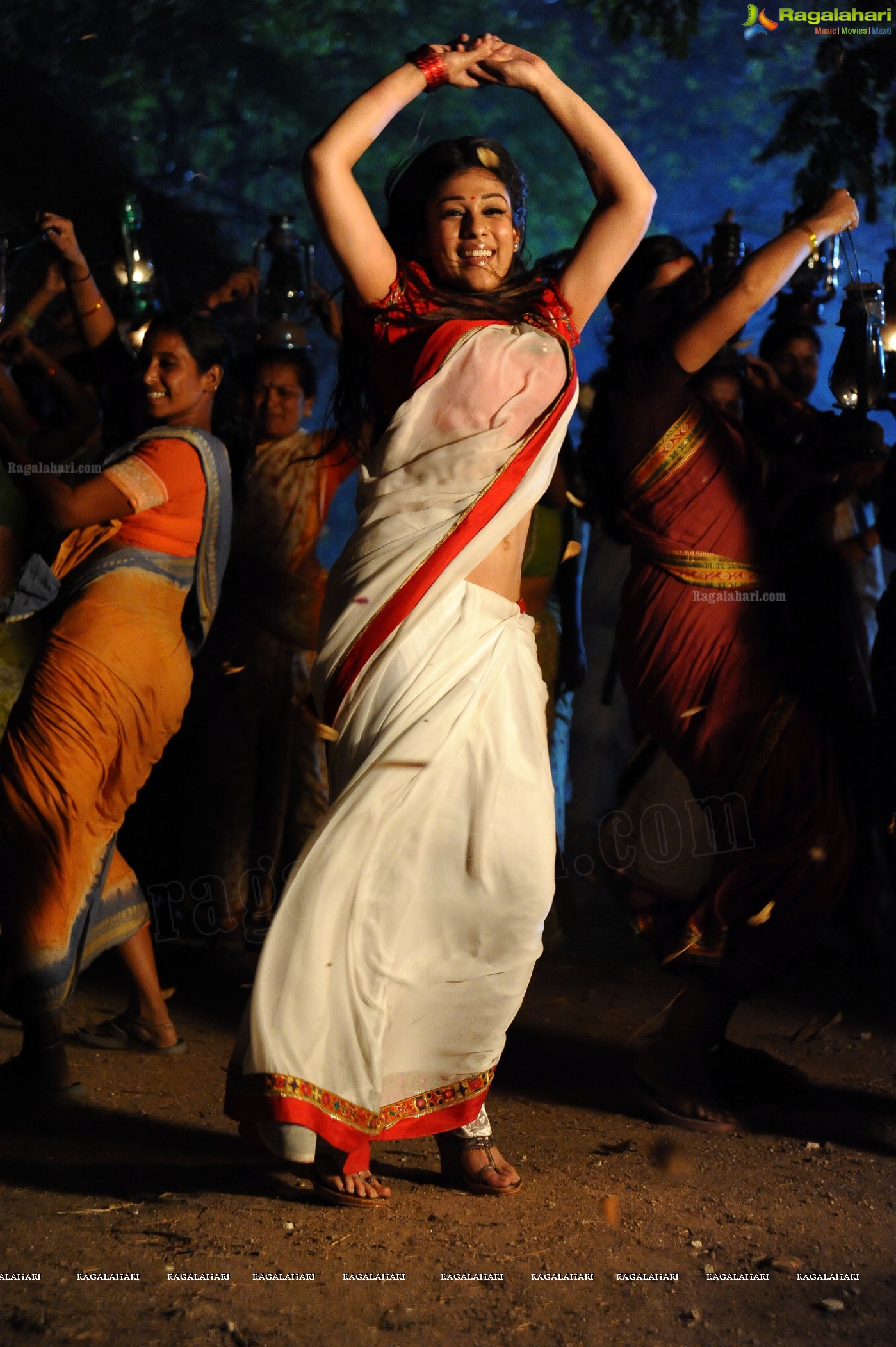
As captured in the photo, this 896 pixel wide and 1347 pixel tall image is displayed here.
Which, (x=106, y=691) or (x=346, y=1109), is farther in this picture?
(x=106, y=691)

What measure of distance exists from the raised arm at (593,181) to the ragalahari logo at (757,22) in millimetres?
1368

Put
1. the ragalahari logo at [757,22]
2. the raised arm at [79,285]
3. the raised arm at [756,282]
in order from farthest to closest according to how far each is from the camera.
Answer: the ragalahari logo at [757,22]
the raised arm at [79,285]
the raised arm at [756,282]

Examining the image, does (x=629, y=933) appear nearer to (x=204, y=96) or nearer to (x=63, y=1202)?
(x=63, y=1202)

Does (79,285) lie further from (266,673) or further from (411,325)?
(411,325)

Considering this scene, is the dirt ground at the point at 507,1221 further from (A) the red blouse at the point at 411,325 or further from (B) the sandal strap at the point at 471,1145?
(A) the red blouse at the point at 411,325

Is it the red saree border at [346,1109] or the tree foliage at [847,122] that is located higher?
the tree foliage at [847,122]

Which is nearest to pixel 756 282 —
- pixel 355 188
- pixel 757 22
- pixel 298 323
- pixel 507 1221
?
pixel 355 188

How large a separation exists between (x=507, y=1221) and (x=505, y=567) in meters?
1.19

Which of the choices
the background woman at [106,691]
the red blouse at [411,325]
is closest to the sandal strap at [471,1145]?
the background woman at [106,691]

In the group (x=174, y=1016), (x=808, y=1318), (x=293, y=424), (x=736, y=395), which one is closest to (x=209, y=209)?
(x=293, y=424)

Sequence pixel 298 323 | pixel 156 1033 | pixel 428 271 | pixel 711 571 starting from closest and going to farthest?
pixel 428 271 → pixel 711 571 → pixel 156 1033 → pixel 298 323

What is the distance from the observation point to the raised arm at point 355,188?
2334 millimetres

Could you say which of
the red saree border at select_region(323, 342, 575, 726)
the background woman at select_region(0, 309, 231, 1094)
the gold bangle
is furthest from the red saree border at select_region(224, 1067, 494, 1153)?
the gold bangle

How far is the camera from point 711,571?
2.91 metres
